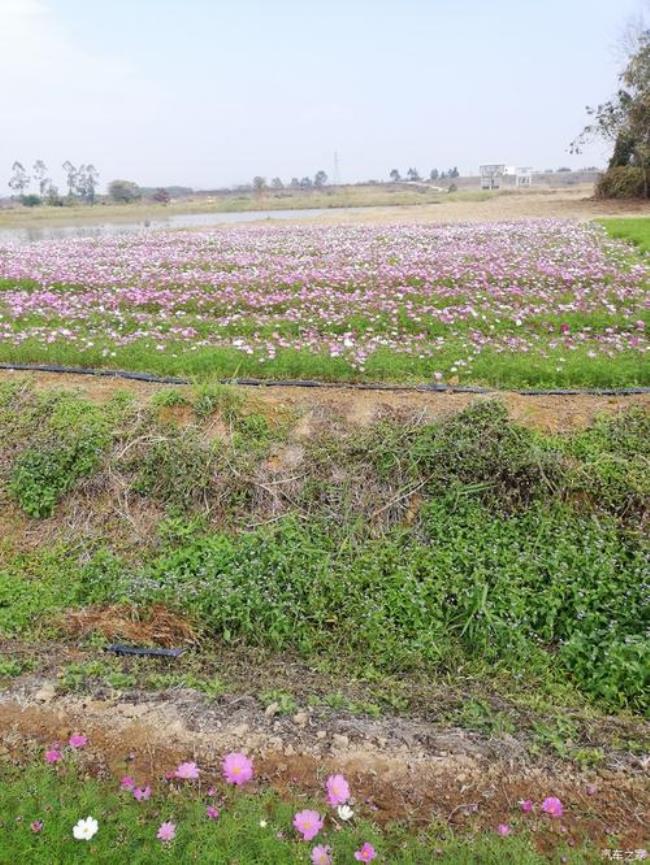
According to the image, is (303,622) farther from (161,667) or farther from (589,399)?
(589,399)

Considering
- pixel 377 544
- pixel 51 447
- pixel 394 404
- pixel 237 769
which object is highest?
pixel 394 404

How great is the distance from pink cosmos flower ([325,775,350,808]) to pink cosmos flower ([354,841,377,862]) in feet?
0.77

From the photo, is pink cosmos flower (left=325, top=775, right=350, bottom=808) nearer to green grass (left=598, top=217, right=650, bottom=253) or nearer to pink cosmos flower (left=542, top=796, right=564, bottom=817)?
pink cosmos flower (left=542, top=796, right=564, bottom=817)

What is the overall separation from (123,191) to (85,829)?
8140 centimetres

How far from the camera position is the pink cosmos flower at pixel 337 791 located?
8.97 ft

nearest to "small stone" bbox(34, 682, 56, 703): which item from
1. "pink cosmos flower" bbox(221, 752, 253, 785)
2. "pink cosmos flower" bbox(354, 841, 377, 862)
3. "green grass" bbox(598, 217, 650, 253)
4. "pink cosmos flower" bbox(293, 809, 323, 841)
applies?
"pink cosmos flower" bbox(221, 752, 253, 785)

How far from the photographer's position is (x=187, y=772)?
284 centimetres

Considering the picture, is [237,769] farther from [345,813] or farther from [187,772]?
[345,813]

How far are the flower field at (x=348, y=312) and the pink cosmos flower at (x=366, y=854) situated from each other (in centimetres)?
437

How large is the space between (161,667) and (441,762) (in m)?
1.76

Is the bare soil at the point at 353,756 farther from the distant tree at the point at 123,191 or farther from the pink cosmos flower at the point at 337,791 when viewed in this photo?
the distant tree at the point at 123,191

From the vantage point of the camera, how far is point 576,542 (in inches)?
173

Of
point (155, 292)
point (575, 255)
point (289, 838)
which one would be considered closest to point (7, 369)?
point (155, 292)

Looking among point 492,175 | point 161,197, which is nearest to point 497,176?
point 492,175
